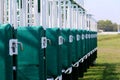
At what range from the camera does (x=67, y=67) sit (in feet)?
29.2

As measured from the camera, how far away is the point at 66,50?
8930 mm

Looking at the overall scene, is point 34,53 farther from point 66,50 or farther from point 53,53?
point 66,50

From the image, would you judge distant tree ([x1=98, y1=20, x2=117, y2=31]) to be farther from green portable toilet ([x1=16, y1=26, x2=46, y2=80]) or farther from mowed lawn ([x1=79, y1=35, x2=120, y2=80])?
green portable toilet ([x1=16, y1=26, x2=46, y2=80])

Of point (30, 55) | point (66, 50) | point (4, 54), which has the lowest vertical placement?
point (66, 50)

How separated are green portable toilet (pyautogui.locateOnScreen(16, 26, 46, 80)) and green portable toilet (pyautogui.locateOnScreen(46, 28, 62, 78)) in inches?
42.8

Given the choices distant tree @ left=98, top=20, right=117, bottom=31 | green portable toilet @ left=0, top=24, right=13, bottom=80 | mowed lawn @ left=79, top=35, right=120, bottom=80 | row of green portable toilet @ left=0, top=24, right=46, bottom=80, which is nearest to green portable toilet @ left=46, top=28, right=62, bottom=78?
row of green portable toilet @ left=0, top=24, right=46, bottom=80

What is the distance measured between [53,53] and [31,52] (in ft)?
4.98

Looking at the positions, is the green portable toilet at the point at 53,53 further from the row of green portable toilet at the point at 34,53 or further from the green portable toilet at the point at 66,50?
the green portable toilet at the point at 66,50

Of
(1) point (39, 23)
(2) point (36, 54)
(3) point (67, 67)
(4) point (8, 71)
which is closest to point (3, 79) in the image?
(4) point (8, 71)

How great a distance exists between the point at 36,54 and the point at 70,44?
400 centimetres

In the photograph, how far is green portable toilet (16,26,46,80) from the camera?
218 inches

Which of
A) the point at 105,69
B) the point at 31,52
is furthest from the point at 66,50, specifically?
the point at 105,69

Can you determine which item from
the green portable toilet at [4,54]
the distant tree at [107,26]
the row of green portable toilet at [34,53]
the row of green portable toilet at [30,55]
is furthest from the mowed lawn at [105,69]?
the distant tree at [107,26]

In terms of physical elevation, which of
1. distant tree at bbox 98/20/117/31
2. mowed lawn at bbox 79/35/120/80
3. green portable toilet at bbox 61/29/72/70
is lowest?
distant tree at bbox 98/20/117/31
